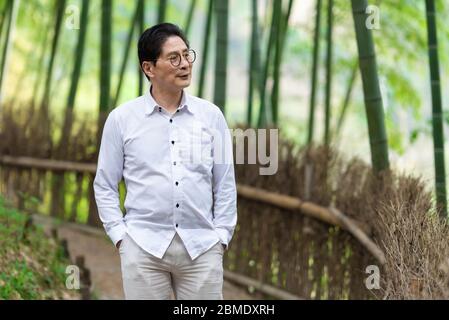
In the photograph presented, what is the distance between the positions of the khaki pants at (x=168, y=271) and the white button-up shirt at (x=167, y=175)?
0.10 ft

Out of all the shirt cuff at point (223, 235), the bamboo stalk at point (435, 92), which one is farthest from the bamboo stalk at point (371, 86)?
the shirt cuff at point (223, 235)

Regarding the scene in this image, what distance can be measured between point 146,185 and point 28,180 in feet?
18.9

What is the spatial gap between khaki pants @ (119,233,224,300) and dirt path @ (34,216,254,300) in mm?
2811

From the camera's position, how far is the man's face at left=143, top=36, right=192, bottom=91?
319 cm

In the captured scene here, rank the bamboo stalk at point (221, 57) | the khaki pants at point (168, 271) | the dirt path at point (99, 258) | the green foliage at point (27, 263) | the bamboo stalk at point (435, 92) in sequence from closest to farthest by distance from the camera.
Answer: the khaki pants at point (168, 271), the green foliage at point (27, 263), the bamboo stalk at point (435, 92), the bamboo stalk at point (221, 57), the dirt path at point (99, 258)

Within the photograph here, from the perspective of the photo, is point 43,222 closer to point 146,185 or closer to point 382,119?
point 382,119

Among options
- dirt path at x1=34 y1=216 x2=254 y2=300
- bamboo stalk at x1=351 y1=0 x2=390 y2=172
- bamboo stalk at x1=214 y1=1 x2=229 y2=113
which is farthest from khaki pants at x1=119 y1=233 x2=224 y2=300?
bamboo stalk at x1=214 y1=1 x2=229 y2=113

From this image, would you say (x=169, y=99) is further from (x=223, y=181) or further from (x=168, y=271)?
(x=168, y=271)

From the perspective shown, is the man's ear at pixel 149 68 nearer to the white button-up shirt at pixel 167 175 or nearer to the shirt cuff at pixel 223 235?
the white button-up shirt at pixel 167 175

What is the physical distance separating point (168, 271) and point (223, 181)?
13.7 inches

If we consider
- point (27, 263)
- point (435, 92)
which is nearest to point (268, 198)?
point (435, 92)

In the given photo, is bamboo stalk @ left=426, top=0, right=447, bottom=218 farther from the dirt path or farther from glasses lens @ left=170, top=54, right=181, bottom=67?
glasses lens @ left=170, top=54, right=181, bottom=67

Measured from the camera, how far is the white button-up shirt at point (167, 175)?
315cm

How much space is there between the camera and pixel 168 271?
317 centimetres
